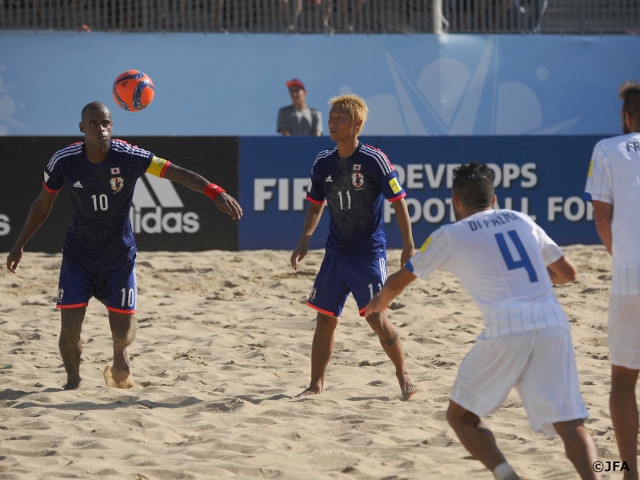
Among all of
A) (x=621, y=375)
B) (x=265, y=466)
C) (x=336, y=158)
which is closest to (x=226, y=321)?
A: (x=336, y=158)

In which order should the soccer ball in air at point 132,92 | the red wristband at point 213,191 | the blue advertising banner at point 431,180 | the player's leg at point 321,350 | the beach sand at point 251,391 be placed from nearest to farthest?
the beach sand at point 251,391
the red wristband at point 213,191
the player's leg at point 321,350
the soccer ball in air at point 132,92
the blue advertising banner at point 431,180

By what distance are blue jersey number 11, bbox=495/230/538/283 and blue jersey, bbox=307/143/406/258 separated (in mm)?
2273

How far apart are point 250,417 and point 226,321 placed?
9.40 feet

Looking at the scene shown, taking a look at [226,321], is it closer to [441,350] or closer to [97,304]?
[97,304]

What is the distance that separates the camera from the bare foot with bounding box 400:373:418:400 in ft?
20.2

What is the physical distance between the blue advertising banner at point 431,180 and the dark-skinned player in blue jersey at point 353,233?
5.49 meters

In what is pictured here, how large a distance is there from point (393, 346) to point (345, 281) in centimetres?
50

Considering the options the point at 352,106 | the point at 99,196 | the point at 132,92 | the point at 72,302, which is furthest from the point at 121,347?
the point at 132,92

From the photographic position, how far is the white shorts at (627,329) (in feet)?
13.9

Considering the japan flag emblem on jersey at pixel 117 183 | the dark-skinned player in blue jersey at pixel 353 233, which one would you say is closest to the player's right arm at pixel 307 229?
the dark-skinned player in blue jersey at pixel 353 233

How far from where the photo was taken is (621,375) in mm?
4340

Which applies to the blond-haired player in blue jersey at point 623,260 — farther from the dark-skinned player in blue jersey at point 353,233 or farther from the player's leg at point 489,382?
the dark-skinned player in blue jersey at point 353,233

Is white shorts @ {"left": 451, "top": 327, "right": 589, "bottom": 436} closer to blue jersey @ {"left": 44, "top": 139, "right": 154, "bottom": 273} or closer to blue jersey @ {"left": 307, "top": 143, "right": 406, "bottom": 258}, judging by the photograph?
blue jersey @ {"left": 307, "top": 143, "right": 406, "bottom": 258}

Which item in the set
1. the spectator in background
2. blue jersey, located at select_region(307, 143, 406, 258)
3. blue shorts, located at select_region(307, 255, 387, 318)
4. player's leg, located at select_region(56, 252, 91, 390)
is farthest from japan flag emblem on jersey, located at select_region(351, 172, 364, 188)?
the spectator in background
